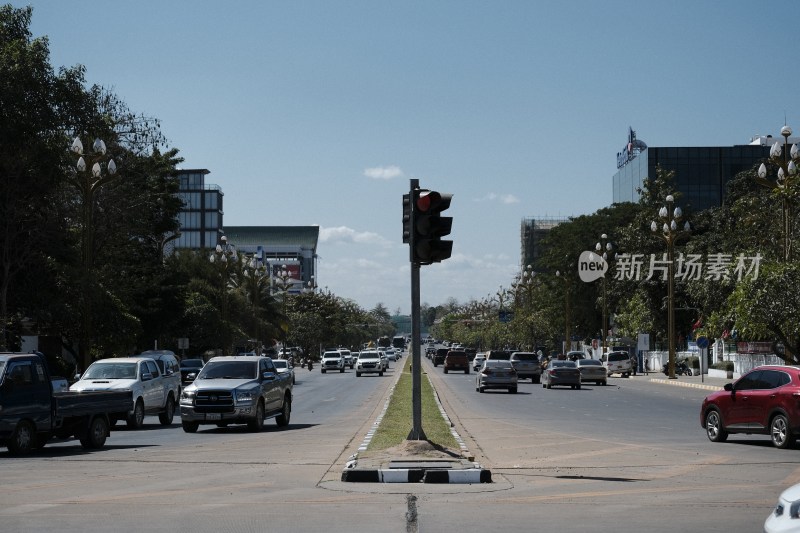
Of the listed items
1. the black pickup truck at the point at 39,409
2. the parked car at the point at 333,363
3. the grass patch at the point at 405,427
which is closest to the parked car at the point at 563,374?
the grass patch at the point at 405,427

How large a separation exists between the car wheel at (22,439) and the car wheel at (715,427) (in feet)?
43.8

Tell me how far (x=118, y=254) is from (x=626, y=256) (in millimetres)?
44234

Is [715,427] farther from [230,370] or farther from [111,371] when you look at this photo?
[111,371]

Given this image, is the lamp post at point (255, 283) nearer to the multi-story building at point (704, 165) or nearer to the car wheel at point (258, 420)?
the multi-story building at point (704, 165)

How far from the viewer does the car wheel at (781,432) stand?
20.8 metres

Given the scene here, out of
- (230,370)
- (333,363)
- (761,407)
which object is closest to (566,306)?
(333,363)

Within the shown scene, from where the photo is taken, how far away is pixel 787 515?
771 cm

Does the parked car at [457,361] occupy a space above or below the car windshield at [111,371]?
below

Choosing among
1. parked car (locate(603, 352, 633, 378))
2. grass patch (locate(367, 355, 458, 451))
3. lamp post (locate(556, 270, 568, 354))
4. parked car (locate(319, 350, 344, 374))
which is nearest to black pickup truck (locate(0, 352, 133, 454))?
grass patch (locate(367, 355, 458, 451))

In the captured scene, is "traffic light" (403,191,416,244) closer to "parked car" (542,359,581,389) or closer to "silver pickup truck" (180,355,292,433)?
"silver pickup truck" (180,355,292,433)

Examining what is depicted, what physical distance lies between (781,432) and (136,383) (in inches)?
641

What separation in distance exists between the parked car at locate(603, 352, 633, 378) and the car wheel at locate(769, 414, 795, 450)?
193 ft

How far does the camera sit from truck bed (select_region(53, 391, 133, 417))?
20.8 m

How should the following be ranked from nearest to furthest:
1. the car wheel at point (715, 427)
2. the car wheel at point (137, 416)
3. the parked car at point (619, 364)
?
1. the car wheel at point (715, 427)
2. the car wheel at point (137, 416)
3. the parked car at point (619, 364)
